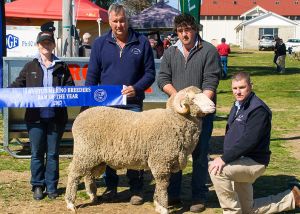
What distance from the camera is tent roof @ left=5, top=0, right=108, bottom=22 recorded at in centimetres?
1719

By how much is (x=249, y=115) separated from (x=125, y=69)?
5.12ft

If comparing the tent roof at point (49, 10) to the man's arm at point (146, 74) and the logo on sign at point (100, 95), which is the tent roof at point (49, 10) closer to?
the logo on sign at point (100, 95)

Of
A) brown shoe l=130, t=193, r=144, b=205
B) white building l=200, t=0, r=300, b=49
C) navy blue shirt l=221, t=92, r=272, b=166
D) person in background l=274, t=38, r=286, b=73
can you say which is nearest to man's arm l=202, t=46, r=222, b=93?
navy blue shirt l=221, t=92, r=272, b=166

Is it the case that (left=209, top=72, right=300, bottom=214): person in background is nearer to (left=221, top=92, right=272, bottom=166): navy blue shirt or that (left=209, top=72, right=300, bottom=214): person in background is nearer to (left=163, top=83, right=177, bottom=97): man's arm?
(left=221, top=92, right=272, bottom=166): navy blue shirt

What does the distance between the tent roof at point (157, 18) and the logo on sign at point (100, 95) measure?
50.9 ft

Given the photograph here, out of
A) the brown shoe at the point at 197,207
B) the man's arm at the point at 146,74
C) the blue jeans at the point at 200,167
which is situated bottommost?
the brown shoe at the point at 197,207

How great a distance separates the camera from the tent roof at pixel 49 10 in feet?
56.4

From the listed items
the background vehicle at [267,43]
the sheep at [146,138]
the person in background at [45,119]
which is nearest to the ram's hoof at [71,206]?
the sheep at [146,138]

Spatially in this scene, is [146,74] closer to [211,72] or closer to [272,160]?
[211,72]

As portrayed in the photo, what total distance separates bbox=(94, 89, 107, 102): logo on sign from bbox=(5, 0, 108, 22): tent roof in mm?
10680

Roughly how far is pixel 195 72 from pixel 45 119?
180 cm

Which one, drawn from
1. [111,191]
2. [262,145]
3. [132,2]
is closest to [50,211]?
[111,191]

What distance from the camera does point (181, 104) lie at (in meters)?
5.63

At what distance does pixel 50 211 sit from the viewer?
6.08m
